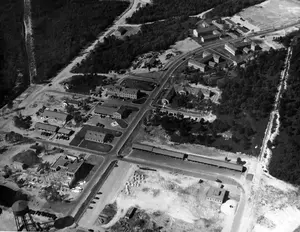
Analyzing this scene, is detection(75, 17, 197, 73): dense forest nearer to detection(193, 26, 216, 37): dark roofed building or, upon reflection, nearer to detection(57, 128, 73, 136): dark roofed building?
detection(193, 26, 216, 37): dark roofed building

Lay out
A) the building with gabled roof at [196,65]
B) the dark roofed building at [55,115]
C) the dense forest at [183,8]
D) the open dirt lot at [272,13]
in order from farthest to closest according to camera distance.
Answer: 1. the dense forest at [183,8]
2. the open dirt lot at [272,13]
3. the building with gabled roof at [196,65]
4. the dark roofed building at [55,115]

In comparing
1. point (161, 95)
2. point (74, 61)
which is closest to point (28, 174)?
point (161, 95)

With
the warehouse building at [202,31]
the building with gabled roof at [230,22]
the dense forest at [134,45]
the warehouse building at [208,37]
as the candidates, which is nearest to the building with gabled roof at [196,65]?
the dense forest at [134,45]

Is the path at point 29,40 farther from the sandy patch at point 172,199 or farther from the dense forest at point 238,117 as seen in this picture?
the sandy patch at point 172,199

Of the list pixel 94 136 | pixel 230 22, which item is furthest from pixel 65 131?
pixel 230 22

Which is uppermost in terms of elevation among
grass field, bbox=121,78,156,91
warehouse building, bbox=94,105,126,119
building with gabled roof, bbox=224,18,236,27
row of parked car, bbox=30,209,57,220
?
building with gabled roof, bbox=224,18,236,27

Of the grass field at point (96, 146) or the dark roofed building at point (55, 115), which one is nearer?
the grass field at point (96, 146)

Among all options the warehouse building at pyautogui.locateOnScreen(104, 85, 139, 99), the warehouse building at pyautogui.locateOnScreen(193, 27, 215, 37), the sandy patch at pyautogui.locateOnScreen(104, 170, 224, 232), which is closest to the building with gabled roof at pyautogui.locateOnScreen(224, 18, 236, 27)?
the warehouse building at pyautogui.locateOnScreen(193, 27, 215, 37)
